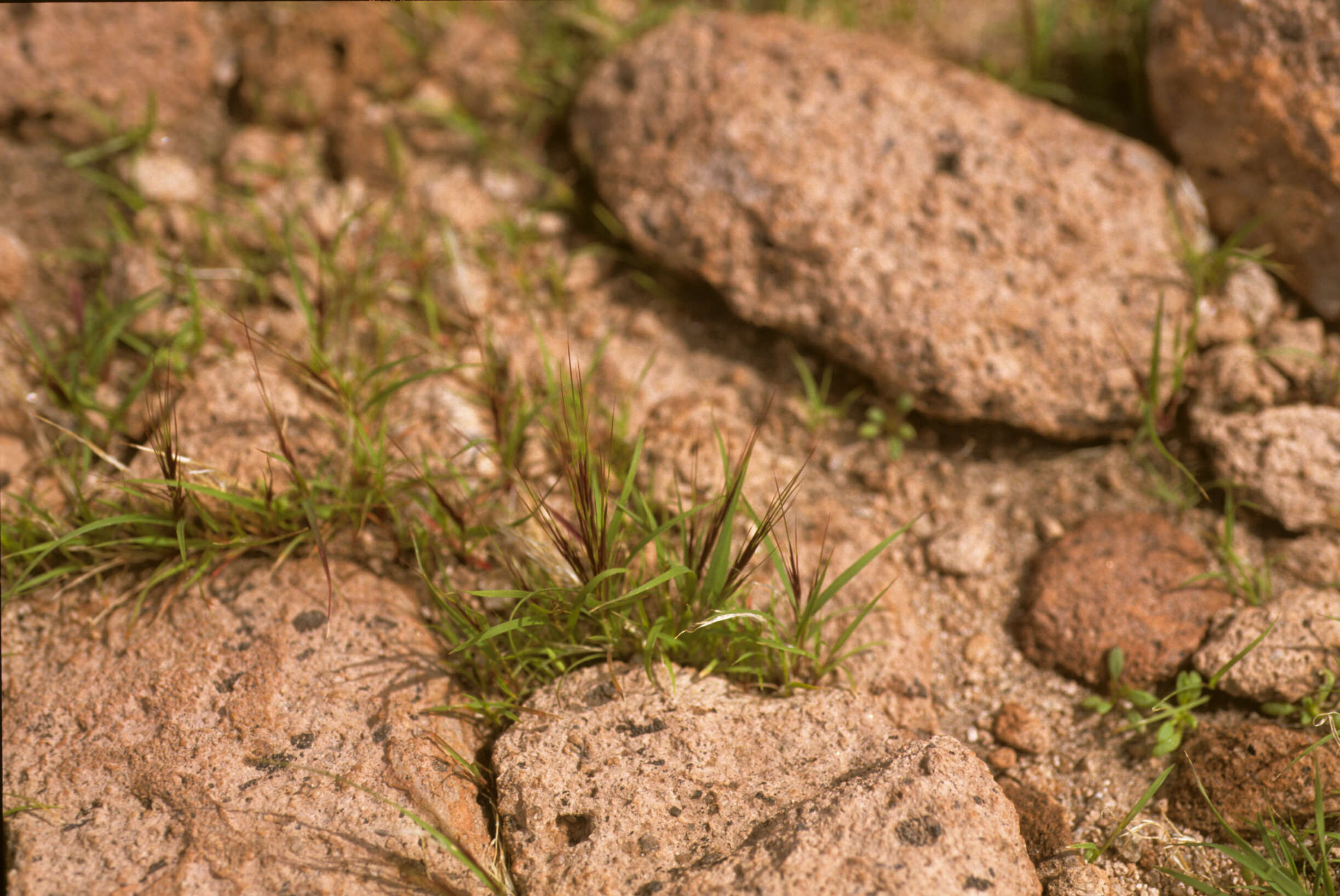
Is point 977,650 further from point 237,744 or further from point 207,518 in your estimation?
point 207,518

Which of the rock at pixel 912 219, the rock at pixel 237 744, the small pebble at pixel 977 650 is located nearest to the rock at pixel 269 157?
the rock at pixel 912 219

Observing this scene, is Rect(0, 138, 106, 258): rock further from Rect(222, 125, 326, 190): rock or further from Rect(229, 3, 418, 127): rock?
Rect(229, 3, 418, 127): rock

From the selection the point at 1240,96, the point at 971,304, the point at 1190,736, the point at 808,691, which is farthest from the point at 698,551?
the point at 1240,96

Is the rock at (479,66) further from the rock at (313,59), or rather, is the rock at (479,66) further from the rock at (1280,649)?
the rock at (1280,649)

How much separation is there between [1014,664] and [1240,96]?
1.73m

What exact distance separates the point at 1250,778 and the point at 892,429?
1.18 m

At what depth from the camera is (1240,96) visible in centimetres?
235

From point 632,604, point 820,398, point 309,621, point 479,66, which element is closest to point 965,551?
point 820,398

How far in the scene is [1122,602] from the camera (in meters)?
2.12

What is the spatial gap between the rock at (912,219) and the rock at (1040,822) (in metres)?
0.98

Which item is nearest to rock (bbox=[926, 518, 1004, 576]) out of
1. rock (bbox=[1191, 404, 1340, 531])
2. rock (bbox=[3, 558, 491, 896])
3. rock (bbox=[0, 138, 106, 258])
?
rock (bbox=[1191, 404, 1340, 531])

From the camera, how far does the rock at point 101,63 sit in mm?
2650

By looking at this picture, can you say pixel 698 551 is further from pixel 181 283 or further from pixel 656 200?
pixel 181 283

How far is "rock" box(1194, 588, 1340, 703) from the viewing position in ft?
6.42
